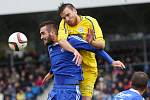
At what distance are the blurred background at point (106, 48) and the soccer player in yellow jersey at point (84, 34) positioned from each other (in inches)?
376

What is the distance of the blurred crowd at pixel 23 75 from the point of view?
18.8 metres

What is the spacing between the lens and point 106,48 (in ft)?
73.2

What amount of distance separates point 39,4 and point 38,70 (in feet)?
14.3

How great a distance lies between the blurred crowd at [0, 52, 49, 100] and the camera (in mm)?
18781

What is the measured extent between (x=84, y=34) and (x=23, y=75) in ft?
45.7

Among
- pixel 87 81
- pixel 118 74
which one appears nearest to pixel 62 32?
pixel 87 81

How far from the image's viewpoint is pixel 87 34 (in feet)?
22.5

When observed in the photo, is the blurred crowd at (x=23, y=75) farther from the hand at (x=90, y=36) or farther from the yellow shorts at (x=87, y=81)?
the hand at (x=90, y=36)

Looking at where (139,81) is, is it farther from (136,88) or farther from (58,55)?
(58,55)

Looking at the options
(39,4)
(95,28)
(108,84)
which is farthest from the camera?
(108,84)

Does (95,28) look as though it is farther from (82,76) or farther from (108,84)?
(108,84)

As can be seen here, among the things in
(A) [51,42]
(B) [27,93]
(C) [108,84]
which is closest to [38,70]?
(B) [27,93]

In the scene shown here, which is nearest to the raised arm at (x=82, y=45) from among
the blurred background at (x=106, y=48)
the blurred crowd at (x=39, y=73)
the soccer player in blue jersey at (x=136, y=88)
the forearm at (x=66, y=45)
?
the forearm at (x=66, y=45)

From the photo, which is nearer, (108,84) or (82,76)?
(82,76)
